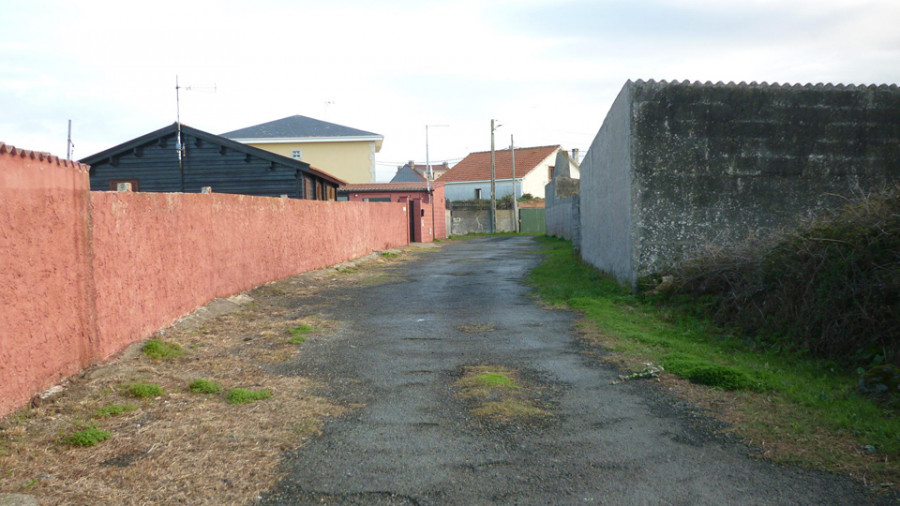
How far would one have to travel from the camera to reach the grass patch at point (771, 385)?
14.0 ft

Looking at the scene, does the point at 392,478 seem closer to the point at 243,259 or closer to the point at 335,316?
the point at 335,316

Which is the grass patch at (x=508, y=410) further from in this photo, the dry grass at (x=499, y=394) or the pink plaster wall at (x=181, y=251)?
the pink plaster wall at (x=181, y=251)

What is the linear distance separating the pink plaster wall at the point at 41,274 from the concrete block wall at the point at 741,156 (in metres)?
7.96

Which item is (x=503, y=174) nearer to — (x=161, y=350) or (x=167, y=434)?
(x=161, y=350)

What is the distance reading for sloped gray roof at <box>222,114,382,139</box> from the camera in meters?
45.8

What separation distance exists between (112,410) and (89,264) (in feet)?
5.95

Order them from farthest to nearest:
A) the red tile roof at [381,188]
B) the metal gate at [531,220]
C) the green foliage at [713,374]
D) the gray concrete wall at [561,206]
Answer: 1. the metal gate at [531,220]
2. the red tile roof at [381,188]
3. the gray concrete wall at [561,206]
4. the green foliage at [713,374]

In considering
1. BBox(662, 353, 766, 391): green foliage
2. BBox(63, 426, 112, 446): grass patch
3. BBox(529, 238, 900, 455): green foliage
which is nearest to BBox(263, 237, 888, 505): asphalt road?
BBox(662, 353, 766, 391): green foliage

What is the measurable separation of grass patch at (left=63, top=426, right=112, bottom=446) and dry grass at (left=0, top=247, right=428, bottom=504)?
0.05 meters

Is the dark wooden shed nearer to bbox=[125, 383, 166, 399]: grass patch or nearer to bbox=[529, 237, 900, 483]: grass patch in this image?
bbox=[529, 237, 900, 483]: grass patch

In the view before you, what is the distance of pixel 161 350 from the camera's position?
7.14 meters

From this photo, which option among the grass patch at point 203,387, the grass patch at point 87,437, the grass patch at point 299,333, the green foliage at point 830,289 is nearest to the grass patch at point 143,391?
the grass patch at point 203,387

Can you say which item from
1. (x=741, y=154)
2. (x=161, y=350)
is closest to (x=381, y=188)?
(x=741, y=154)

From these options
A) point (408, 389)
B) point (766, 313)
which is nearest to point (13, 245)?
point (408, 389)
